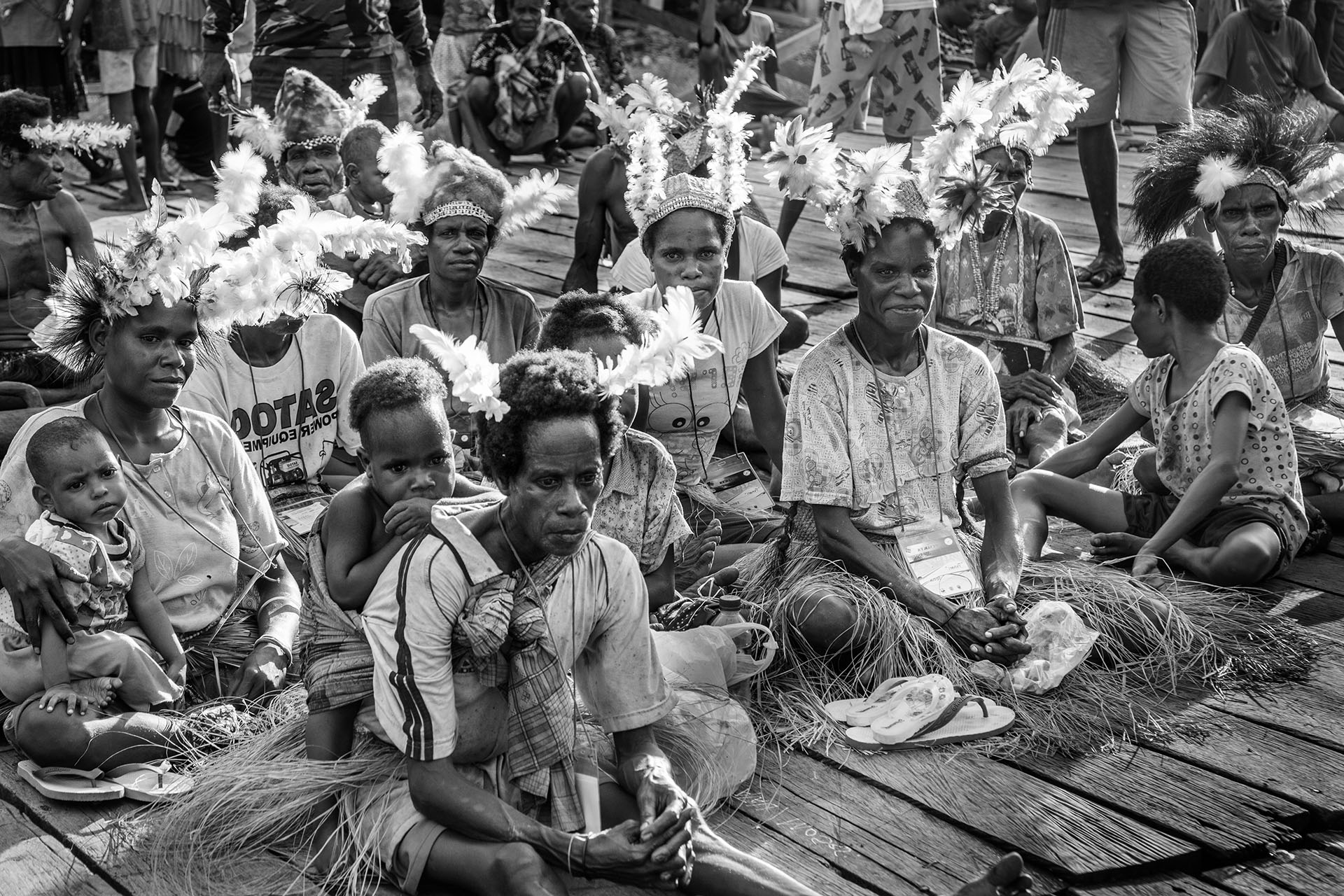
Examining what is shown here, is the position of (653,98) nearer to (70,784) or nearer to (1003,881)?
(70,784)

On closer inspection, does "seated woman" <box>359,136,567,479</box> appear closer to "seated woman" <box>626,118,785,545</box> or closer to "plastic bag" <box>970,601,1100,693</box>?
"seated woman" <box>626,118,785,545</box>

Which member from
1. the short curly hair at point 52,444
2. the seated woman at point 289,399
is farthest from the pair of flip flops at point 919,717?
the short curly hair at point 52,444

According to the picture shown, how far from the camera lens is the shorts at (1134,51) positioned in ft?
21.3

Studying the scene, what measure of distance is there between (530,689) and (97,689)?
3.58ft

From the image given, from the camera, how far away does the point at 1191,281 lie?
13.4ft

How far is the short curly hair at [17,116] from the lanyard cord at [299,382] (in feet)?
4.94

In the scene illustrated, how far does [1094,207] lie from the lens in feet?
21.5

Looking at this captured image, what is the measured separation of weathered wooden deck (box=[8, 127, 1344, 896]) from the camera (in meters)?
2.78

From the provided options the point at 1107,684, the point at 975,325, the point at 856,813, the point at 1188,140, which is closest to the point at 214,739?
the point at 856,813

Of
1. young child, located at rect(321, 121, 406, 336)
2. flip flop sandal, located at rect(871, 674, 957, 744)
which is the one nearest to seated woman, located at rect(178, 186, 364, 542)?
young child, located at rect(321, 121, 406, 336)

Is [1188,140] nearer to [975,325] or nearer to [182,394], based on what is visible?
[975,325]

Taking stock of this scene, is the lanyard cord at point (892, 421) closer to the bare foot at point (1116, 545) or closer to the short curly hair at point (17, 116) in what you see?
the bare foot at point (1116, 545)

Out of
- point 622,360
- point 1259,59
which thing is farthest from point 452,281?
point 1259,59

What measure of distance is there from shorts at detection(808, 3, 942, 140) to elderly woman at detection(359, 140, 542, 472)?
121 inches
